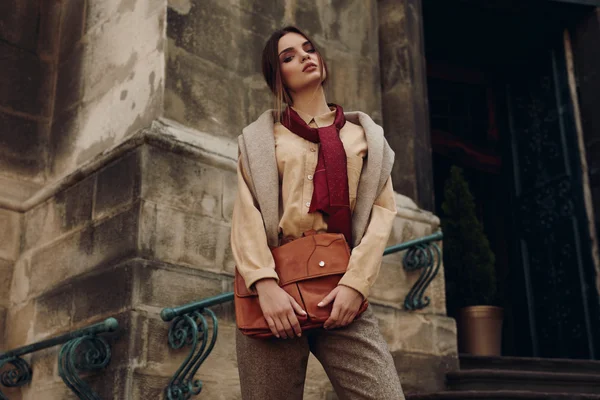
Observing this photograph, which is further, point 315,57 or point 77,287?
point 77,287

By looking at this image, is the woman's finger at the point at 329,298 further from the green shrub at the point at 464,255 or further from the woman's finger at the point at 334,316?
the green shrub at the point at 464,255

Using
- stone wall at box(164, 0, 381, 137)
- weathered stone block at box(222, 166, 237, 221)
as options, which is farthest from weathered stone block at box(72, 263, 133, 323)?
stone wall at box(164, 0, 381, 137)

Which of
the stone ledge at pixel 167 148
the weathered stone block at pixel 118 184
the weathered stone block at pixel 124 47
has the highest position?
the weathered stone block at pixel 124 47

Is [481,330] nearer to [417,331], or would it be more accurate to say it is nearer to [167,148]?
[417,331]

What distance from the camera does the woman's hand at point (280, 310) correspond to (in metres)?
1.96

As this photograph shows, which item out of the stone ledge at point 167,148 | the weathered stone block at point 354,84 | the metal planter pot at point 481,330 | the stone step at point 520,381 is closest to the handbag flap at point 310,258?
the stone ledge at point 167,148

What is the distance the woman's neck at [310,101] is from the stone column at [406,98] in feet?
9.11

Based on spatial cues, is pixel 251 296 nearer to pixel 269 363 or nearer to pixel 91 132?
pixel 269 363

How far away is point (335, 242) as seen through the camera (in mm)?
2096

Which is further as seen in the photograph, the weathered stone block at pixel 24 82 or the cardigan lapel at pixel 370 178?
the weathered stone block at pixel 24 82

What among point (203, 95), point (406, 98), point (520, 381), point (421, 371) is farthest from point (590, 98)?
point (203, 95)

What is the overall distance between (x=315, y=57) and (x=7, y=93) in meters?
2.96

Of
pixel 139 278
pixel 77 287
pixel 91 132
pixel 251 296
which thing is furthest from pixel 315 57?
pixel 91 132

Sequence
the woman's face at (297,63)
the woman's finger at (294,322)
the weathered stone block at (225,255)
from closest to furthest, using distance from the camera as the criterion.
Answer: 1. the woman's finger at (294,322)
2. the woman's face at (297,63)
3. the weathered stone block at (225,255)
